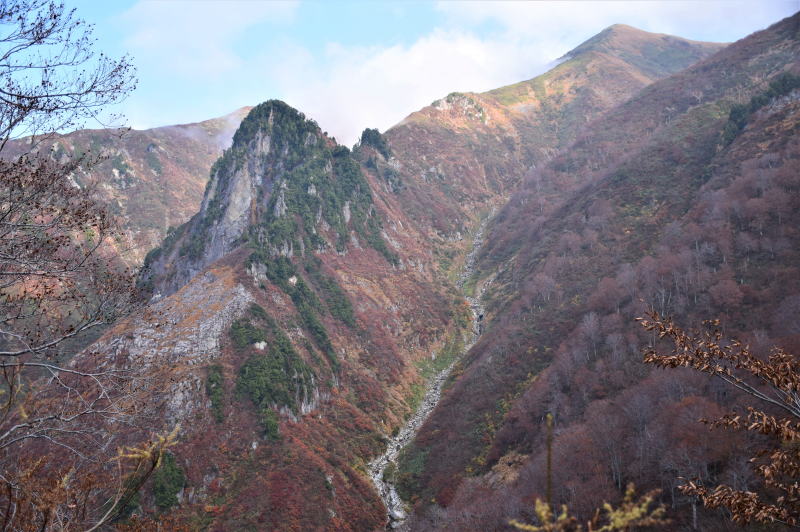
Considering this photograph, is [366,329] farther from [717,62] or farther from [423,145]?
[717,62]

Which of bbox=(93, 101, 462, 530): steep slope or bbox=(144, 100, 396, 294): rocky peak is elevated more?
bbox=(144, 100, 396, 294): rocky peak

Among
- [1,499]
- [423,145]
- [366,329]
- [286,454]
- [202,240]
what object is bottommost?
[286,454]

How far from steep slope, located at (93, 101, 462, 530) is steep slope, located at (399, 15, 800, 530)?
11.0 m

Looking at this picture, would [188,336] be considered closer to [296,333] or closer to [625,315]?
[296,333]

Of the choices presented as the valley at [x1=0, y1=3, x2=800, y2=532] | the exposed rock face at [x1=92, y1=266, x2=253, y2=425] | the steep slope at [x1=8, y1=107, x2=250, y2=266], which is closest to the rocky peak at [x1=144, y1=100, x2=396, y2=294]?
the valley at [x1=0, y1=3, x2=800, y2=532]

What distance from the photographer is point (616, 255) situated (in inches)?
3027

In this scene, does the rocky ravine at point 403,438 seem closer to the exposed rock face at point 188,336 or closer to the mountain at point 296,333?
the mountain at point 296,333

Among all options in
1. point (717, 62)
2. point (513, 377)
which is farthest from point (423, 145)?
point (513, 377)

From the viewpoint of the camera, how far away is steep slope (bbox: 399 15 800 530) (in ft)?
123

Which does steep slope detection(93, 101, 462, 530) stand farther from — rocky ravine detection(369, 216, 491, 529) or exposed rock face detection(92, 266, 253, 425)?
rocky ravine detection(369, 216, 491, 529)

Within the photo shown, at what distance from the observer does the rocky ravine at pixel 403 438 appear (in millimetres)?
49594

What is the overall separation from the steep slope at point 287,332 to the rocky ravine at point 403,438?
1732 mm

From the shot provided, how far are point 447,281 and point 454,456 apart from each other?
63.3 m

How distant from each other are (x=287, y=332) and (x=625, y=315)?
4993 cm
